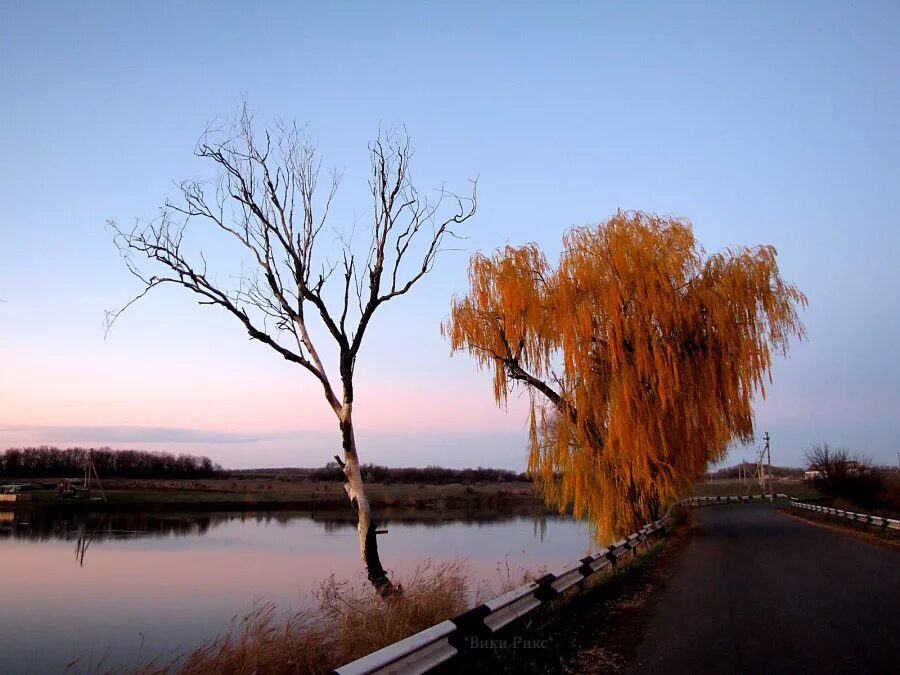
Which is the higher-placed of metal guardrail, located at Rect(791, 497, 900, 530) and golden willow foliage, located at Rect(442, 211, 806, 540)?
golden willow foliage, located at Rect(442, 211, 806, 540)

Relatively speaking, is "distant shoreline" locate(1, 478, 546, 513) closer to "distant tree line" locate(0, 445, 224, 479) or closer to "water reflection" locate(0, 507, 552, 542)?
"water reflection" locate(0, 507, 552, 542)

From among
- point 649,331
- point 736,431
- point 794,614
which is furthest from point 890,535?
point 794,614

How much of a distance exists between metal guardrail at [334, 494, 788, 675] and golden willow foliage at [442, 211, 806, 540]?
310 inches

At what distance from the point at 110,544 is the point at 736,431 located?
23.5 m

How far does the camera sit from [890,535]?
2041cm

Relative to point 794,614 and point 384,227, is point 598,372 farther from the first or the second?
point 794,614

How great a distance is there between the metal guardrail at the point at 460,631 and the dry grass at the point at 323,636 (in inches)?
44.3

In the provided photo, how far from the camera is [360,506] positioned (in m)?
10.8

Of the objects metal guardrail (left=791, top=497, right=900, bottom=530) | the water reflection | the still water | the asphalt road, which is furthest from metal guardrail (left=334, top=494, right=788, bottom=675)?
the water reflection

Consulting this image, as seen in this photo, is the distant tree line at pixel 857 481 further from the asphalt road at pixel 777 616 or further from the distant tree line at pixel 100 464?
the distant tree line at pixel 100 464

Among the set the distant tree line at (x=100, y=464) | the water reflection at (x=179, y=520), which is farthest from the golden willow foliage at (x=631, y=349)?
the distant tree line at (x=100, y=464)

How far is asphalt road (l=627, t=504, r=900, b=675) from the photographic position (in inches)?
255

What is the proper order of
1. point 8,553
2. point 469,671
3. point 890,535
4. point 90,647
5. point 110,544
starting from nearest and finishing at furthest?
point 469,671, point 90,647, point 890,535, point 8,553, point 110,544

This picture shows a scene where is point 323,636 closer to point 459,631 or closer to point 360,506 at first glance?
point 459,631
